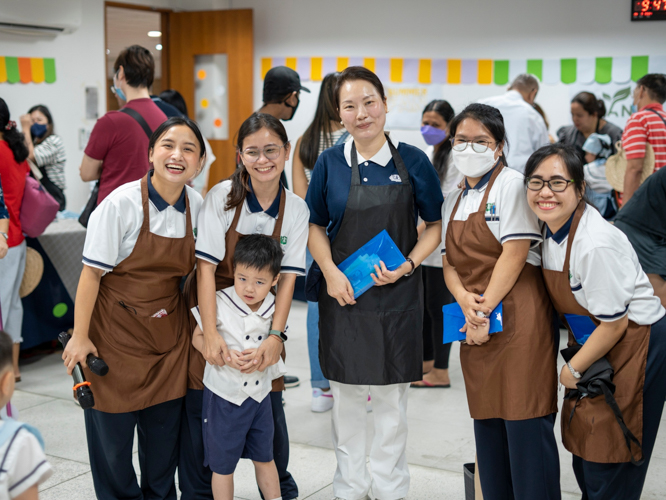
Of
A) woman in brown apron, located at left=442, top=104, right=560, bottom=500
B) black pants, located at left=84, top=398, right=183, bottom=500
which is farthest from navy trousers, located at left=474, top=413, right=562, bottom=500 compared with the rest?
black pants, located at left=84, top=398, right=183, bottom=500

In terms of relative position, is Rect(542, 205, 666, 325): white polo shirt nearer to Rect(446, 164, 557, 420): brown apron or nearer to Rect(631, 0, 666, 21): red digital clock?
Rect(446, 164, 557, 420): brown apron

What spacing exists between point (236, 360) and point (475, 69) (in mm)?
4731

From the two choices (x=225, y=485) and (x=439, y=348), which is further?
(x=439, y=348)

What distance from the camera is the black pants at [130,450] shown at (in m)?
2.07

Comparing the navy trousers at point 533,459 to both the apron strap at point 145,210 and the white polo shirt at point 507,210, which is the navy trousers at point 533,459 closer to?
the white polo shirt at point 507,210

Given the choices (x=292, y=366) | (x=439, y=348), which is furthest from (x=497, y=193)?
(x=292, y=366)

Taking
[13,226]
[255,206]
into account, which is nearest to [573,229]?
[255,206]

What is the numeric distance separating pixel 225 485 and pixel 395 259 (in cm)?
89

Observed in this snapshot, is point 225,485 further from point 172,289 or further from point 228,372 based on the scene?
point 172,289

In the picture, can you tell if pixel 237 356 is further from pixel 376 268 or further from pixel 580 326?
pixel 580 326

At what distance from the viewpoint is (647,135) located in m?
3.97

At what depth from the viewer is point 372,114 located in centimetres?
212

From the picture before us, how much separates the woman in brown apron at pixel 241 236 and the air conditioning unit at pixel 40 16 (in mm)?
4315

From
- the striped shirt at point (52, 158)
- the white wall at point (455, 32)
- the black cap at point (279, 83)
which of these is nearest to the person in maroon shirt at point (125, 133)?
the black cap at point (279, 83)
